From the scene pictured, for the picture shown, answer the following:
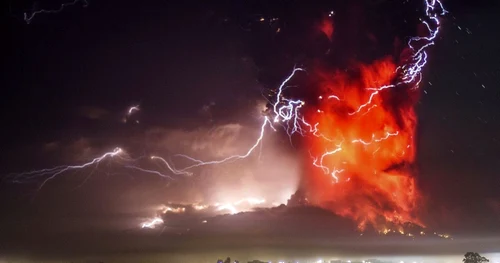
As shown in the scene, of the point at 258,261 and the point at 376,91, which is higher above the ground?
the point at 376,91

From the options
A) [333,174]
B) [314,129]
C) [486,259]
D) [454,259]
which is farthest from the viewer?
[454,259]

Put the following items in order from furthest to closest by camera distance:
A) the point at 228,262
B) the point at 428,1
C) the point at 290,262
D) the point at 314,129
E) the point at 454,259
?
the point at 290,262 < the point at 454,259 < the point at 228,262 < the point at 314,129 < the point at 428,1

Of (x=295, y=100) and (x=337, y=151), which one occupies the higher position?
(x=295, y=100)

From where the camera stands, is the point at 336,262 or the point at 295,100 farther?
the point at 336,262

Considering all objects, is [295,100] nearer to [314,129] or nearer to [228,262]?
[314,129]

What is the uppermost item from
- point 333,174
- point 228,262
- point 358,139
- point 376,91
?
point 376,91

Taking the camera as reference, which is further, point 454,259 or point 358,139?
point 454,259

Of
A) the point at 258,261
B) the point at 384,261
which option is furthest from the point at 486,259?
the point at 258,261

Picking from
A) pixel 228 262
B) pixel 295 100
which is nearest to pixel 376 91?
pixel 295 100

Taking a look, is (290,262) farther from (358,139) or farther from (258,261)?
(358,139)
